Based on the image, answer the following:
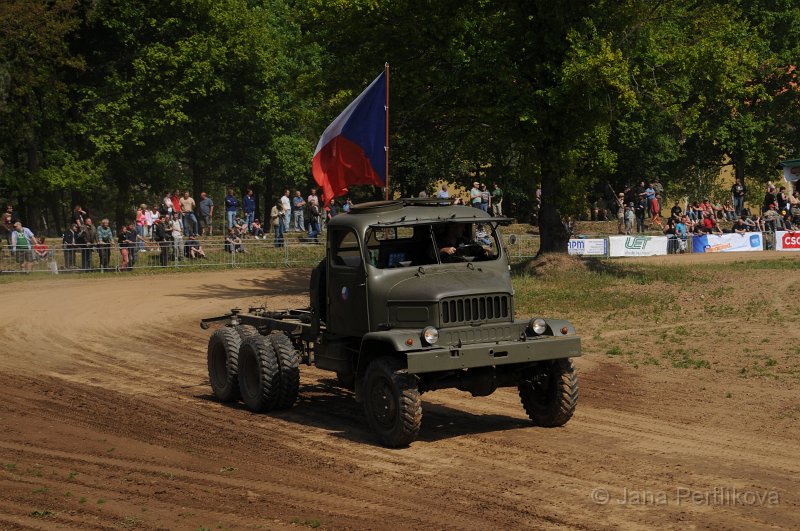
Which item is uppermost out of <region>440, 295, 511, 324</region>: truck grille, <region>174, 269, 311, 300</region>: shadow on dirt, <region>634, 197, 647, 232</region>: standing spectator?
<region>634, 197, 647, 232</region>: standing spectator

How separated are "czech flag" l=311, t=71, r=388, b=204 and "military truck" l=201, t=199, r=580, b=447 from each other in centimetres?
437

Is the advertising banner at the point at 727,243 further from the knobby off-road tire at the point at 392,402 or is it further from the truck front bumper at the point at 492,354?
the knobby off-road tire at the point at 392,402

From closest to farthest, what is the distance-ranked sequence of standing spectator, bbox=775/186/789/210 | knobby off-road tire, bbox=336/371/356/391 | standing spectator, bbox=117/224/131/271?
knobby off-road tire, bbox=336/371/356/391, standing spectator, bbox=117/224/131/271, standing spectator, bbox=775/186/789/210

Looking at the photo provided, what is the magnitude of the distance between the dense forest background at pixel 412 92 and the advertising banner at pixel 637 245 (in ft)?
11.5

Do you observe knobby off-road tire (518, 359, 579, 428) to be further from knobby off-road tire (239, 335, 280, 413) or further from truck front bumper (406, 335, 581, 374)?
knobby off-road tire (239, 335, 280, 413)

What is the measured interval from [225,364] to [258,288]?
1755 centimetres

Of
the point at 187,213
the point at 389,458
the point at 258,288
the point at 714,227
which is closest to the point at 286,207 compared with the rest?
the point at 187,213

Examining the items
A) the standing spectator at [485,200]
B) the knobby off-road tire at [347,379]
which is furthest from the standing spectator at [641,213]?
the knobby off-road tire at [347,379]

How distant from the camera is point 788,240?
41219 millimetres

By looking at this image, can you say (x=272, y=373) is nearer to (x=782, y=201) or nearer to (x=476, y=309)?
(x=476, y=309)

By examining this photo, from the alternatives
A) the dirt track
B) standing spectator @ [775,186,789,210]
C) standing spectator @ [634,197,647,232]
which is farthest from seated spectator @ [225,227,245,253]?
standing spectator @ [775,186,789,210]

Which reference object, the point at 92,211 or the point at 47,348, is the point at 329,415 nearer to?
the point at 47,348

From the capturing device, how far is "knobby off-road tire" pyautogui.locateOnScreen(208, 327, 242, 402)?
15.7m

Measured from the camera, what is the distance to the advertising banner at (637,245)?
39.3m
